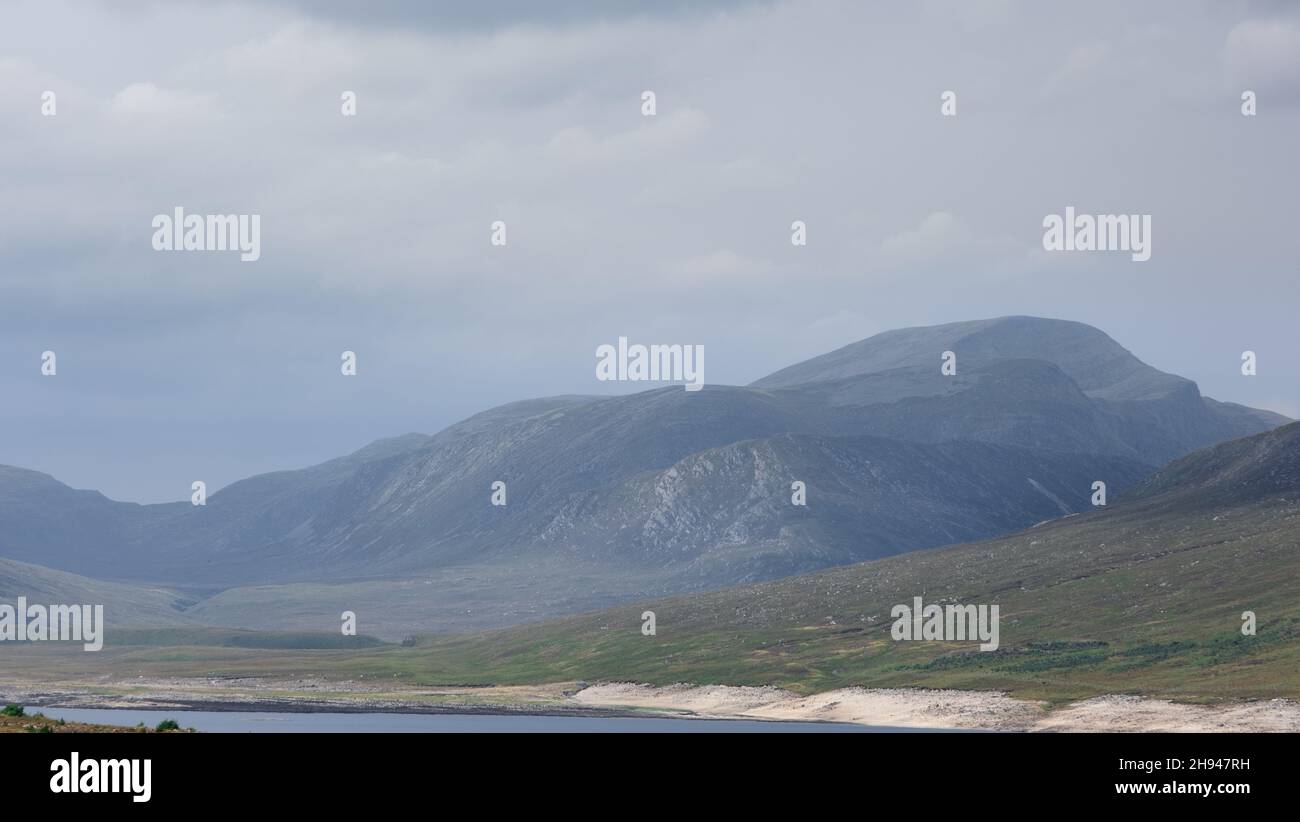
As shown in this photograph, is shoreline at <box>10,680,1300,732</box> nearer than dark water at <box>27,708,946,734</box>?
Yes

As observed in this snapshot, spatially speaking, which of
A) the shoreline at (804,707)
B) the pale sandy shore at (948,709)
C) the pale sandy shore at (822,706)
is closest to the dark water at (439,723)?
the shoreline at (804,707)

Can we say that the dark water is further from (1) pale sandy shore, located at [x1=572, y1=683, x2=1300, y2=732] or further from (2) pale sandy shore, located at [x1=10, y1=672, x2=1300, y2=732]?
(2) pale sandy shore, located at [x1=10, y1=672, x2=1300, y2=732]

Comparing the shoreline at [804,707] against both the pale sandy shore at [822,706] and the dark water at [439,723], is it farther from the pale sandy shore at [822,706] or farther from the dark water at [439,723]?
the dark water at [439,723]

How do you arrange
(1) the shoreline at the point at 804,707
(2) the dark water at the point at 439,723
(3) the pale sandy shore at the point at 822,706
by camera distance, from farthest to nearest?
(2) the dark water at the point at 439,723
(1) the shoreline at the point at 804,707
(3) the pale sandy shore at the point at 822,706

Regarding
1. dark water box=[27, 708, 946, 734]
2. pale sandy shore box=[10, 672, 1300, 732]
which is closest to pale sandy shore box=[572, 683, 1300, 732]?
pale sandy shore box=[10, 672, 1300, 732]

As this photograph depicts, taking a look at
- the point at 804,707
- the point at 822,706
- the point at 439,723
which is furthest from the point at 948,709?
the point at 439,723

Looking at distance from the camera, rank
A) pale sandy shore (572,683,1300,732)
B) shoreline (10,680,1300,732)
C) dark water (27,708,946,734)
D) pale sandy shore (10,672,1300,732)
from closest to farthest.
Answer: pale sandy shore (572,683,1300,732) → pale sandy shore (10,672,1300,732) → shoreline (10,680,1300,732) → dark water (27,708,946,734)
